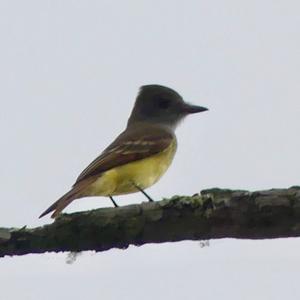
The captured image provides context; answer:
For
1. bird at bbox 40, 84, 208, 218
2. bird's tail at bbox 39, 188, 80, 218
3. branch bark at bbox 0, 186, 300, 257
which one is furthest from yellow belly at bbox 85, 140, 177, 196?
branch bark at bbox 0, 186, 300, 257

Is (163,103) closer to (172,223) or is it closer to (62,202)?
(62,202)

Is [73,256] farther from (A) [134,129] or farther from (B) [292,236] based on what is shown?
(A) [134,129]

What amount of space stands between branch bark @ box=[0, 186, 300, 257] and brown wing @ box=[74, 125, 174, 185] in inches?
110

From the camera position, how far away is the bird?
7180 millimetres

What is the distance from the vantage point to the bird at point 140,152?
7180 millimetres

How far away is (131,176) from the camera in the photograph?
761 cm

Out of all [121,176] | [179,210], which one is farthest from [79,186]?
[179,210]

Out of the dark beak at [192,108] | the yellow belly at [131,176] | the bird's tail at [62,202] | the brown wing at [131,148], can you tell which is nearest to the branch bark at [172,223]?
the bird's tail at [62,202]

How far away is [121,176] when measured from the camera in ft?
24.7

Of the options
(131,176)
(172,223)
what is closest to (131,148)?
(131,176)

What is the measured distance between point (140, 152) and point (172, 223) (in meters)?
3.88

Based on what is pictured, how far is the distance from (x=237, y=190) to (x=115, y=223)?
2.13 feet

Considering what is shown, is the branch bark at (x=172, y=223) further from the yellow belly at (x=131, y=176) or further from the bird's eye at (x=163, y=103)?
the bird's eye at (x=163, y=103)

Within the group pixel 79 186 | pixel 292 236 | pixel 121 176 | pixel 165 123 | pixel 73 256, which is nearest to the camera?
pixel 292 236
